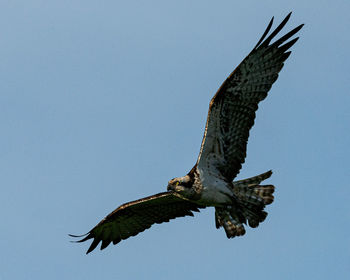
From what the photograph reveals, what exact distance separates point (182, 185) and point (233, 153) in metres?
1.14

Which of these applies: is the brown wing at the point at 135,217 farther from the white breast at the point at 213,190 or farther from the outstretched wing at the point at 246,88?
the outstretched wing at the point at 246,88

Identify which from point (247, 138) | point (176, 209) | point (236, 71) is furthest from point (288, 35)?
point (176, 209)

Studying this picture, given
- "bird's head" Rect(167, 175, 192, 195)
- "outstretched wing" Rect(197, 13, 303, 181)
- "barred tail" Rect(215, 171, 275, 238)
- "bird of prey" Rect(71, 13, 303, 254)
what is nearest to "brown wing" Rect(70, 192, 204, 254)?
"bird of prey" Rect(71, 13, 303, 254)

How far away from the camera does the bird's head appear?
1427cm

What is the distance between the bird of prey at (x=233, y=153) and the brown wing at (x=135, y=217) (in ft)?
0.33

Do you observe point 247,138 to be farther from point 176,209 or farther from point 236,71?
point 176,209

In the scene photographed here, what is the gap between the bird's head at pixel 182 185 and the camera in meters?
14.3

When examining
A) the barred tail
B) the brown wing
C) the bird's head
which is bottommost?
the barred tail

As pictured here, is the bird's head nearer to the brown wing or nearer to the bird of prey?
the bird of prey

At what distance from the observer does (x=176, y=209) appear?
1584 centimetres

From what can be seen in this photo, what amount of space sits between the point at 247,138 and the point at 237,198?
1157 mm

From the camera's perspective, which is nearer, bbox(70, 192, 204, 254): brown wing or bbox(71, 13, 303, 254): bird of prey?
bbox(71, 13, 303, 254): bird of prey

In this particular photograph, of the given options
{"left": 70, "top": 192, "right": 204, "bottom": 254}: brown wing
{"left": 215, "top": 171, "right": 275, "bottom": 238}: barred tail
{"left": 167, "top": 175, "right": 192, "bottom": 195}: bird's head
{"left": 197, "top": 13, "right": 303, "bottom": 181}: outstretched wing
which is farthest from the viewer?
{"left": 70, "top": 192, "right": 204, "bottom": 254}: brown wing

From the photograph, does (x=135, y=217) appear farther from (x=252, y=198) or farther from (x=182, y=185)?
(x=252, y=198)
